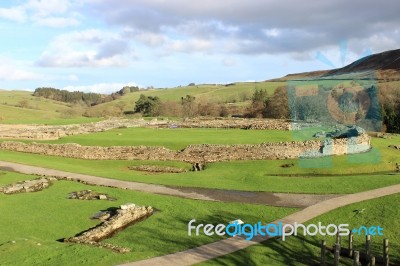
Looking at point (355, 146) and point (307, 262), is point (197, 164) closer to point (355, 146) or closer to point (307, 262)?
point (355, 146)

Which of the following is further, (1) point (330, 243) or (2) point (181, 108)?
(2) point (181, 108)

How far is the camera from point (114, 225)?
1975cm

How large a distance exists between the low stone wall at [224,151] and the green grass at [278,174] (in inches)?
40.4

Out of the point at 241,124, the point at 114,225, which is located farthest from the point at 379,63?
the point at 114,225

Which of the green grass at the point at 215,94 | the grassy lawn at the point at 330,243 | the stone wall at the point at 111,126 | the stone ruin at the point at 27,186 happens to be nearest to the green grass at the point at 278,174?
the grassy lawn at the point at 330,243

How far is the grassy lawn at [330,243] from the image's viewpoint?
52.6ft

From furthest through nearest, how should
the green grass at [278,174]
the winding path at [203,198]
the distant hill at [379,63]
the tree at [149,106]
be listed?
the distant hill at [379,63], the tree at [149,106], the green grass at [278,174], the winding path at [203,198]

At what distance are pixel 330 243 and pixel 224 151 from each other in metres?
19.9

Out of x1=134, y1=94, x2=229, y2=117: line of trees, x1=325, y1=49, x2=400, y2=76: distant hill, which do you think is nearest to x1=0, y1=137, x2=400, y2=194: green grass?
x1=134, y1=94, x2=229, y2=117: line of trees

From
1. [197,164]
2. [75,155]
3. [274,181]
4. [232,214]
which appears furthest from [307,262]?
[75,155]

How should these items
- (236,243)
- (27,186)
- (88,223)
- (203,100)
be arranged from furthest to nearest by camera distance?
(203,100) → (27,186) → (88,223) → (236,243)

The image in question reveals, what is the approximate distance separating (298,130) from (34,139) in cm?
3317

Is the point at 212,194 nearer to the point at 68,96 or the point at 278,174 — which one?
the point at 278,174

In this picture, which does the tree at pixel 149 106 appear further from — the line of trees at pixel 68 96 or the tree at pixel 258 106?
the line of trees at pixel 68 96
